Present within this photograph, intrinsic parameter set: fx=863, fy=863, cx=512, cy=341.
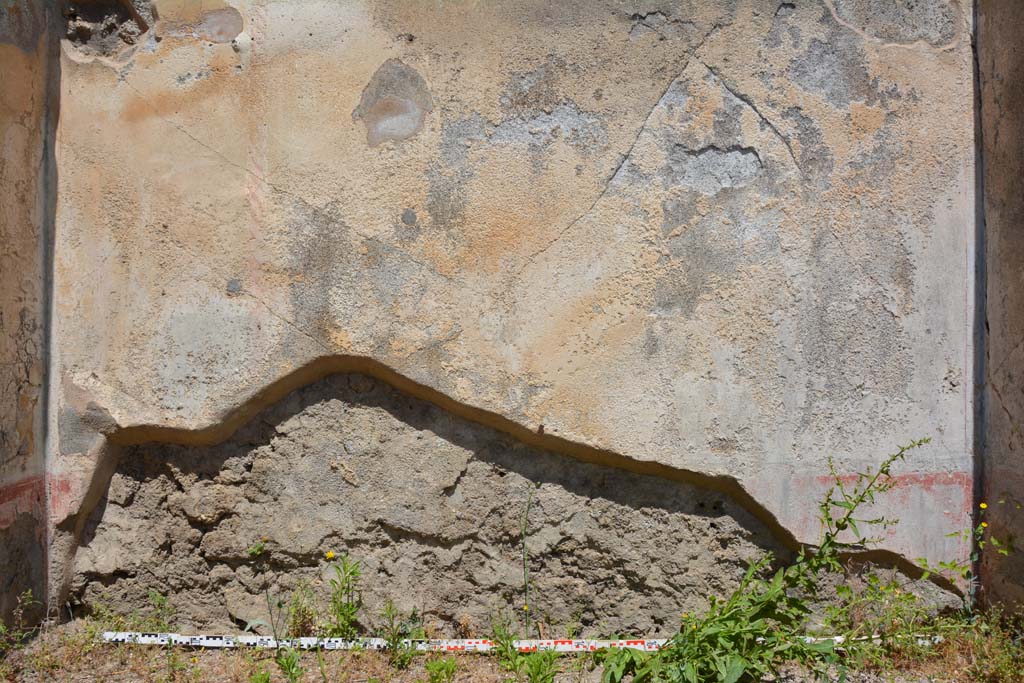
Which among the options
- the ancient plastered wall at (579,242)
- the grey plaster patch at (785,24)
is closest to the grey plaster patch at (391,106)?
the ancient plastered wall at (579,242)

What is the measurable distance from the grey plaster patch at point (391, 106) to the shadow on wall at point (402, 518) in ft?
2.58

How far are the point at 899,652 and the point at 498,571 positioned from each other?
122cm

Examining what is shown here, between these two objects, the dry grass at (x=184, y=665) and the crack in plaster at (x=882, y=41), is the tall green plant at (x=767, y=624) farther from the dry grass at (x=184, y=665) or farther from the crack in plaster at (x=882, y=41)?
the crack in plaster at (x=882, y=41)

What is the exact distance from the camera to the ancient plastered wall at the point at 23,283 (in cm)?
248

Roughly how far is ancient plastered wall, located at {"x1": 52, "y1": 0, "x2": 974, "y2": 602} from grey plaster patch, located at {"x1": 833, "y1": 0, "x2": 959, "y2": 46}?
1 cm

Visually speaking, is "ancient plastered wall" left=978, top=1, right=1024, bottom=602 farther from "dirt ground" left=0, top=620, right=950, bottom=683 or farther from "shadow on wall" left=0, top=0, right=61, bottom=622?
"shadow on wall" left=0, top=0, right=61, bottom=622

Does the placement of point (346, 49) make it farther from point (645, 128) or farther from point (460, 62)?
point (645, 128)

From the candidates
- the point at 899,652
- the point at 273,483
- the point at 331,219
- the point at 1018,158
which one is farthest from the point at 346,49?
the point at 899,652

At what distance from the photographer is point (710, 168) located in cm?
264

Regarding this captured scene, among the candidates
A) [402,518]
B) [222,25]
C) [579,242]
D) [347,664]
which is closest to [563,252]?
[579,242]

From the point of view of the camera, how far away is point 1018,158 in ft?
8.34

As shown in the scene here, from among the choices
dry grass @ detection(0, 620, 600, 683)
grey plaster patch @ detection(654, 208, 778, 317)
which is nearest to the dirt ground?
dry grass @ detection(0, 620, 600, 683)

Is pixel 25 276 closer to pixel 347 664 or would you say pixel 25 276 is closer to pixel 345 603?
pixel 345 603

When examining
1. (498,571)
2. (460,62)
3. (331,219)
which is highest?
(460,62)
